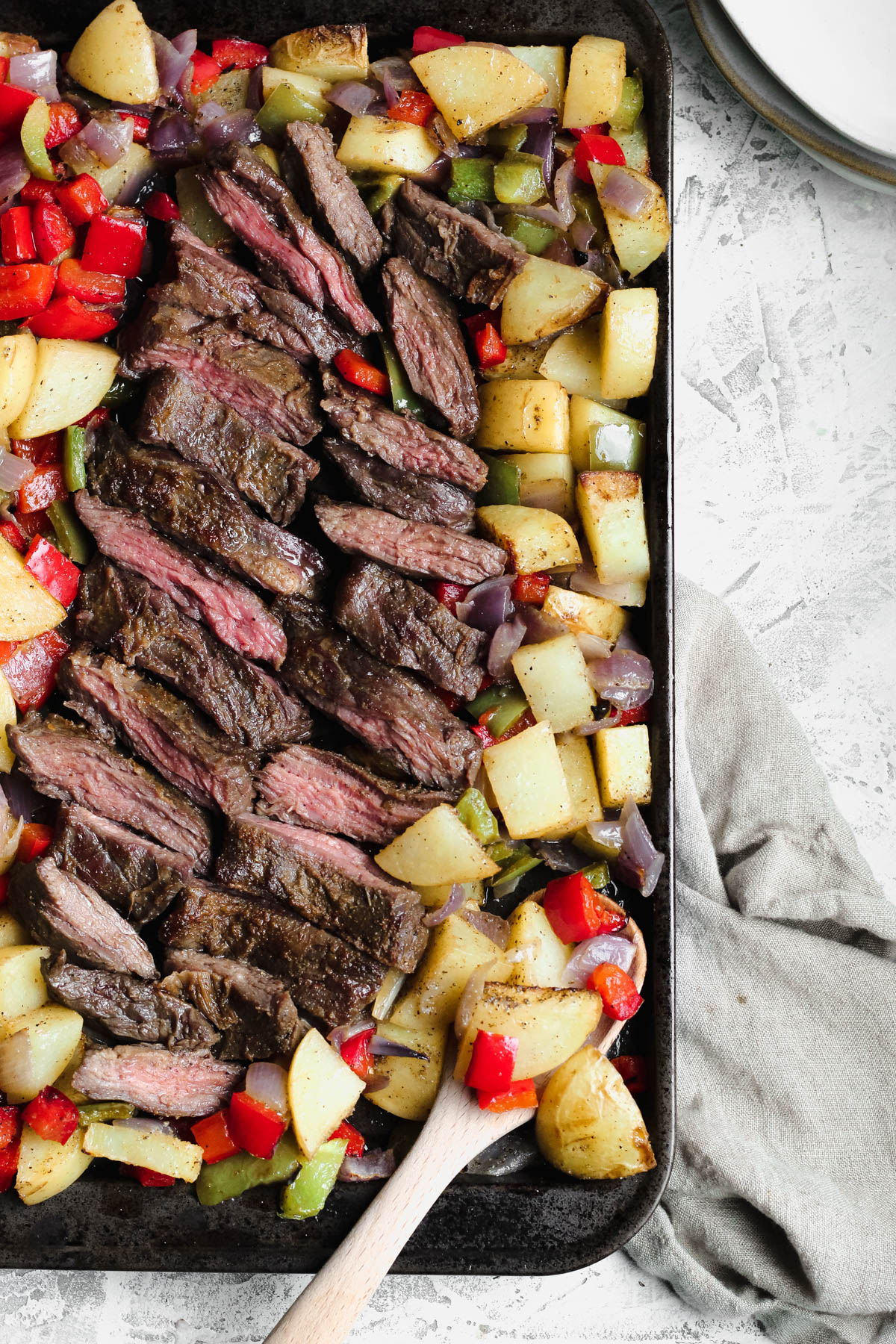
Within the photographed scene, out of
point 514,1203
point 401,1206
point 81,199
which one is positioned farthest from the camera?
point 81,199

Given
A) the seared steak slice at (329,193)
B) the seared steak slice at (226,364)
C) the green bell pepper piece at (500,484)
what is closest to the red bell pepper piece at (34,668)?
the seared steak slice at (226,364)

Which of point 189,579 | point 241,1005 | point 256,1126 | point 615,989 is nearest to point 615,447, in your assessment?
point 189,579

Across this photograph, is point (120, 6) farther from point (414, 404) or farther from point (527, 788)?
point (527, 788)

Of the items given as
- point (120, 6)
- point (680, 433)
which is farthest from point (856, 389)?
point (120, 6)

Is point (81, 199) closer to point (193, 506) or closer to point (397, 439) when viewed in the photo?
point (193, 506)

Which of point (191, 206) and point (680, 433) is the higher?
point (191, 206)

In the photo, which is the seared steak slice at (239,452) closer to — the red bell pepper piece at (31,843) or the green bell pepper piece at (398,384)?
the green bell pepper piece at (398,384)

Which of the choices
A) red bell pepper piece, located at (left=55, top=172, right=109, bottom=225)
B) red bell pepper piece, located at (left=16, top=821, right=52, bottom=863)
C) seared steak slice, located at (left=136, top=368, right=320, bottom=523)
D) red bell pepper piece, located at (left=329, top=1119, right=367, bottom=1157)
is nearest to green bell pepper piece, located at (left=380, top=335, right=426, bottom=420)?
seared steak slice, located at (left=136, top=368, right=320, bottom=523)

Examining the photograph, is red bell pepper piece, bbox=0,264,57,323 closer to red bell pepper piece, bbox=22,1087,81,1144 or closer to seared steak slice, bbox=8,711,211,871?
seared steak slice, bbox=8,711,211,871
